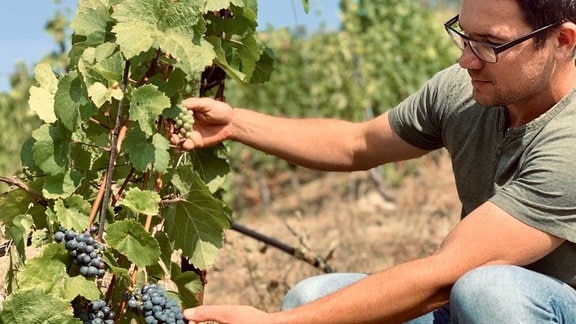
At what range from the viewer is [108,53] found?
2516 millimetres

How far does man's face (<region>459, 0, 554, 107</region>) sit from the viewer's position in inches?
107

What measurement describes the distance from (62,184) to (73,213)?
0.43 ft

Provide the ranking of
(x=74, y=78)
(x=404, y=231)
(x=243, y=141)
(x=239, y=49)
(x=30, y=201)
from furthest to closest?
1. (x=404, y=231)
2. (x=243, y=141)
3. (x=239, y=49)
4. (x=30, y=201)
5. (x=74, y=78)

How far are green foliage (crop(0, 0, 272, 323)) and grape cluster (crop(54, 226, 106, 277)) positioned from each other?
0.03 metres

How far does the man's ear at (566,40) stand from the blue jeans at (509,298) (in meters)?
0.65

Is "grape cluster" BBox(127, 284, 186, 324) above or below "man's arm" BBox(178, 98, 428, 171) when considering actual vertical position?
below

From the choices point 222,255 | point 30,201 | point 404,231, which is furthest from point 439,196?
point 30,201

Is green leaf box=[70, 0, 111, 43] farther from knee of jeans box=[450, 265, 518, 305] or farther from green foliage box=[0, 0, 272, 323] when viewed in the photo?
knee of jeans box=[450, 265, 518, 305]

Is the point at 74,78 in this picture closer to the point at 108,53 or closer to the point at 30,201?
the point at 108,53

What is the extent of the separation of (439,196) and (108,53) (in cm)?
915

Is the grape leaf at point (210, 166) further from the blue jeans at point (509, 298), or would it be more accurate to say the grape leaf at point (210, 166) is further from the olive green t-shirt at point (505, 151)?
the blue jeans at point (509, 298)

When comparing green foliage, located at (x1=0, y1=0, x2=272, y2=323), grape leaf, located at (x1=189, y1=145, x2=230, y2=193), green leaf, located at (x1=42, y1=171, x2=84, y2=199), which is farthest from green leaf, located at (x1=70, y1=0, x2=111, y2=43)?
grape leaf, located at (x1=189, y1=145, x2=230, y2=193)

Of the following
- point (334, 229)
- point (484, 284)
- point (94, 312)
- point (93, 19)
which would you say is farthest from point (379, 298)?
point (334, 229)

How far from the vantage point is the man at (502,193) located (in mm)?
2605
